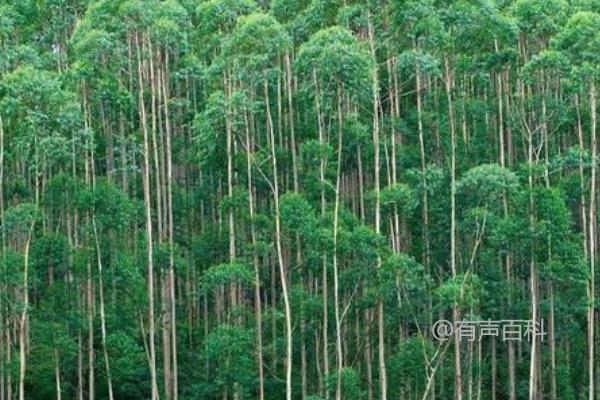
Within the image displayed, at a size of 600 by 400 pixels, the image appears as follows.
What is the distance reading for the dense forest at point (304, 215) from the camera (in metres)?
21.9

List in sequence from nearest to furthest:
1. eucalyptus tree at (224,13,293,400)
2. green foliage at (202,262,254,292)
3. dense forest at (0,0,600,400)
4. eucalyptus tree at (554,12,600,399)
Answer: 1. green foliage at (202,262,254,292)
2. dense forest at (0,0,600,400)
3. eucalyptus tree at (224,13,293,400)
4. eucalyptus tree at (554,12,600,399)

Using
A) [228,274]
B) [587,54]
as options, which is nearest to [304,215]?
[228,274]

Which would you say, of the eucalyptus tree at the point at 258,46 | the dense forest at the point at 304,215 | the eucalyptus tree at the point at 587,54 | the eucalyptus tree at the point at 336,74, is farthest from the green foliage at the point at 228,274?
the eucalyptus tree at the point at 587,54

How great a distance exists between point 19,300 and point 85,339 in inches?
89.1

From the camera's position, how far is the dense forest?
72.0 feet

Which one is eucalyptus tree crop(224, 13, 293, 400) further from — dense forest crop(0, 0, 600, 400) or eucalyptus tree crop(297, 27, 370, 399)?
eucalyptus tree crop(297, 27, 370, 399)

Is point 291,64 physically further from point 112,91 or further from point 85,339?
point 85,339

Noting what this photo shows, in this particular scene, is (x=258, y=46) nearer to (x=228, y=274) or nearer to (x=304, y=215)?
(x=304, y=215)

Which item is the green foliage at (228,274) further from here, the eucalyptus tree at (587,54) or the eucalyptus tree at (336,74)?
the eucalyptus tree at (587,54)

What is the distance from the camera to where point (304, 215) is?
71.2ft

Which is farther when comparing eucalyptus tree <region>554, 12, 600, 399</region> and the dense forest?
eucalyptus tree <region>554, 12, 600, 399</region>

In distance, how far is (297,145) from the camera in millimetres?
27828

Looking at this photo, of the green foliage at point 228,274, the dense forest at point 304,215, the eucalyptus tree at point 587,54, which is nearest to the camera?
the green foliage at point 228,274

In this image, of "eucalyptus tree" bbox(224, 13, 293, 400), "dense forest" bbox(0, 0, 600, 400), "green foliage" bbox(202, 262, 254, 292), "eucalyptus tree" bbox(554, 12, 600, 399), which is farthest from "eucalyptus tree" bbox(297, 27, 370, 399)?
"eucalyptus tree" bbox(554, 12, 600, 399)
